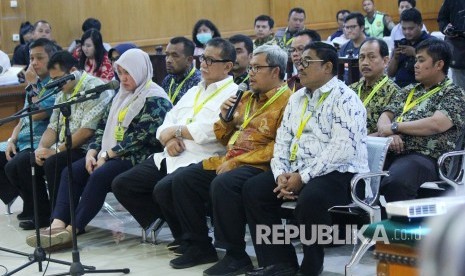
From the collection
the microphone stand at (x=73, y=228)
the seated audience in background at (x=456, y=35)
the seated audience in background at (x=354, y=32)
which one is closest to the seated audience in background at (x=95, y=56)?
the seated audience in background at (x=354, y=32)

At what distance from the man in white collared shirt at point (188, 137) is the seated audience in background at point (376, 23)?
6.75 meters

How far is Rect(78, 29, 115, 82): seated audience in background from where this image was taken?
790 cm

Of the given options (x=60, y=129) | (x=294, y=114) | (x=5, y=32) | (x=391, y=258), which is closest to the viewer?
(x=391, y=258)

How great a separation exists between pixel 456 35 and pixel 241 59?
6.50 feet

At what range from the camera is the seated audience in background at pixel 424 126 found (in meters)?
4.01

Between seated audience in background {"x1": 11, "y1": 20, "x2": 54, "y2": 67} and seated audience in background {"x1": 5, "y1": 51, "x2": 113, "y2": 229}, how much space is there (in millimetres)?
4425

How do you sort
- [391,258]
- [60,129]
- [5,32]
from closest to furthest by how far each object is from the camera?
[391,258] < [60,129] < [5,32]

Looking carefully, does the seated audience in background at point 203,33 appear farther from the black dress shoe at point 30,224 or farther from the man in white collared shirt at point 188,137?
the man in white collared shirt at point 188,137

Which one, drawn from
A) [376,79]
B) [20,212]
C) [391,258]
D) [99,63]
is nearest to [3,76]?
[99,63]

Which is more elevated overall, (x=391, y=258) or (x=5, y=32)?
(x=5, y=32)

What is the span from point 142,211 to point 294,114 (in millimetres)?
1295

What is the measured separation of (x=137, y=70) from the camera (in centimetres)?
509

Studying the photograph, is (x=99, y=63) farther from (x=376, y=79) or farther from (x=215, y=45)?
(x=376, y=79)

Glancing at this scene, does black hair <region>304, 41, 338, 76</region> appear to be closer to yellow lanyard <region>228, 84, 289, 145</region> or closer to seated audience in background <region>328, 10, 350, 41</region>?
yellow lanyard <region>228, 84, 289, 145</region>
